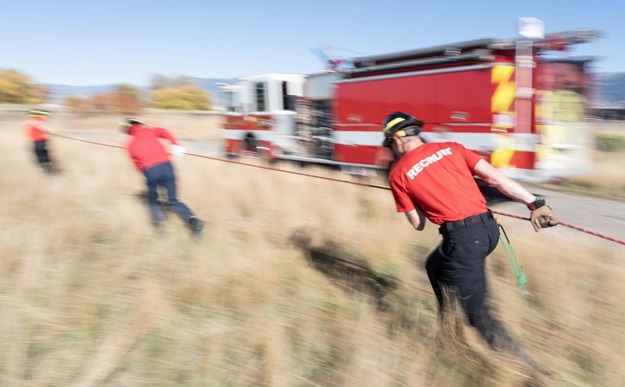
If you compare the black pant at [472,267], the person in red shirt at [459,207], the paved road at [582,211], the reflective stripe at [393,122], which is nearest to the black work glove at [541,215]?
the person in red shirt at [459,207]

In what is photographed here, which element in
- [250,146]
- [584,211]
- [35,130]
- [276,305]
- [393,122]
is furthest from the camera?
[250,146]

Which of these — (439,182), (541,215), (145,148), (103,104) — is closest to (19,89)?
(103,104)

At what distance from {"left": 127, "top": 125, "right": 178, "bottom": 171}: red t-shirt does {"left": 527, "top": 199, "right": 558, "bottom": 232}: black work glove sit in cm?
458

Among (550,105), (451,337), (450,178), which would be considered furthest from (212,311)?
(550,105)

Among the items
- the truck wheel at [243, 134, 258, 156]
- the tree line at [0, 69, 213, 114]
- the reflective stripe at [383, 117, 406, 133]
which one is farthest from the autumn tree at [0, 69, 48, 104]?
the reflective stripe at [383, 117, 406, 133]

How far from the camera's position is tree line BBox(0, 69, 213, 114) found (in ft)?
140

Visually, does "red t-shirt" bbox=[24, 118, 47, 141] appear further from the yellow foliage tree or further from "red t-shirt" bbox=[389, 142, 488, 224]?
the yellow foliage tree

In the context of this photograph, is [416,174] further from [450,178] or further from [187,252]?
[187,252]

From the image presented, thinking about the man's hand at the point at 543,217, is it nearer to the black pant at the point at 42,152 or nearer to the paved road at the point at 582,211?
the paved road at the point at 582,211

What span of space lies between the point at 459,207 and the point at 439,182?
184mm

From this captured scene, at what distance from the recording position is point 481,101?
773 centimetres

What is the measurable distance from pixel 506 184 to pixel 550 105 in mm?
6302

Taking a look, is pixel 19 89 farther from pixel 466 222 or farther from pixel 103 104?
pixel 466 222

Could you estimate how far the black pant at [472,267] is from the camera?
8.87ft
